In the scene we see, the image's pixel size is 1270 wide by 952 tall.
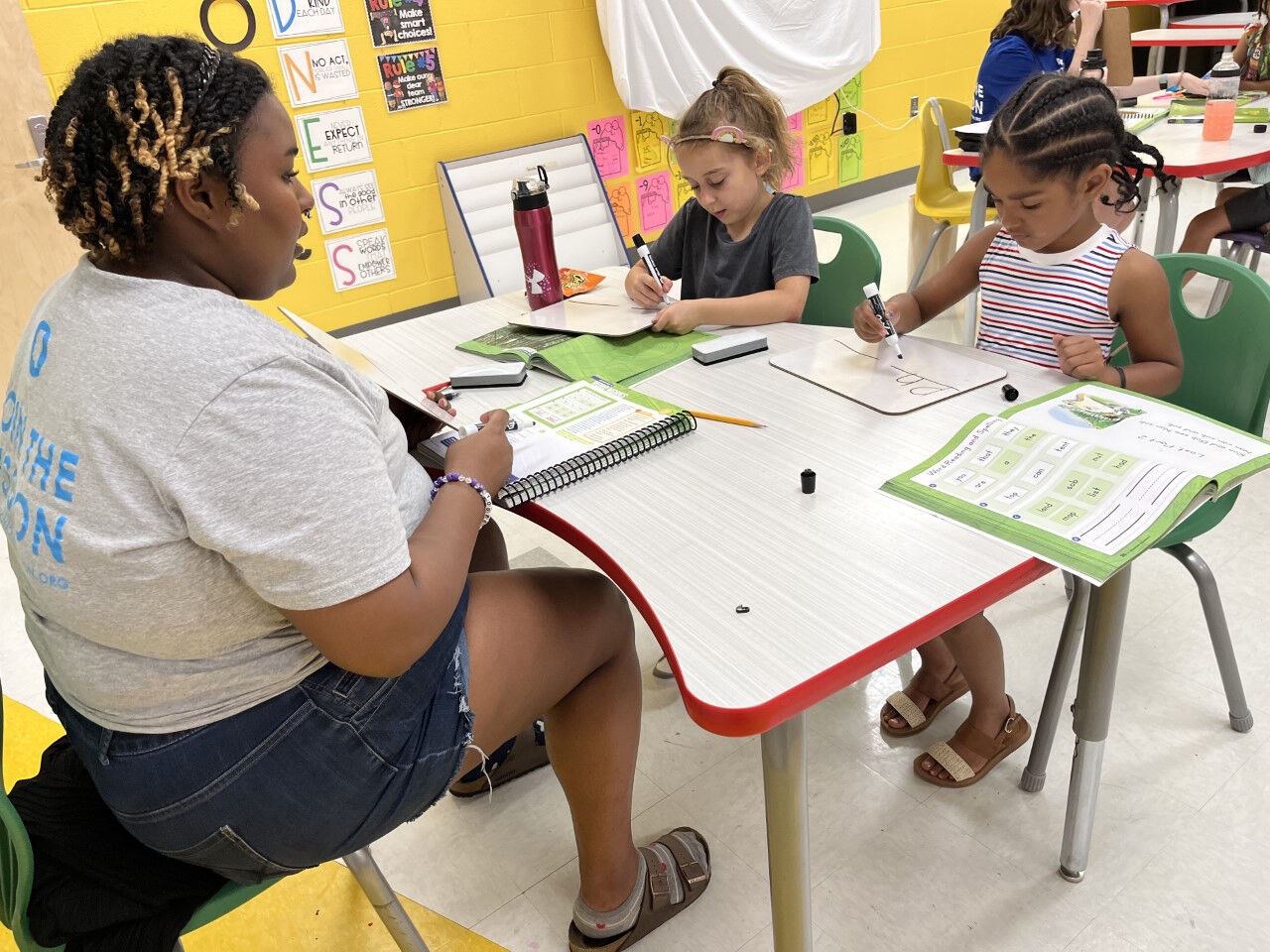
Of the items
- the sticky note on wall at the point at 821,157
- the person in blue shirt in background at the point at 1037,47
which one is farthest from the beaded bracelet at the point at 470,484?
Answer: the sticky note on wall at the point at 821,157

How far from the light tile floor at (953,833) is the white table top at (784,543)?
69 centimetres

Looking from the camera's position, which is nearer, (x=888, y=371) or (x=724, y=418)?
(x=724, y=418)

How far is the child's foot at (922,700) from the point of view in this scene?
66.0 inches

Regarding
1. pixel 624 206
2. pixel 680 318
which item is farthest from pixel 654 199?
pixel 680 318

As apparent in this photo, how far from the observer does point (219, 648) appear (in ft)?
2.78

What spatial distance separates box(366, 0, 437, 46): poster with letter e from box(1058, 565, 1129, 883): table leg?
10.4 feet

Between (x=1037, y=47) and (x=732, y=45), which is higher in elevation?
(x=732, y=45)

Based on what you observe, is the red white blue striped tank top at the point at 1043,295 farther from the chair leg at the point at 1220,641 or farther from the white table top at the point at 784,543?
the chair leg at the point at 1220,641

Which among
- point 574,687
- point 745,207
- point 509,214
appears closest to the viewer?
point 574,687

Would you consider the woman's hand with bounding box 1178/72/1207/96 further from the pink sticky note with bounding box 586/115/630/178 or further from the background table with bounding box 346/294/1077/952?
the background table with bounding box 346/294/1077/952

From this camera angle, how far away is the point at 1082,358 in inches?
49.5

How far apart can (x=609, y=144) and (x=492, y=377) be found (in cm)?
289

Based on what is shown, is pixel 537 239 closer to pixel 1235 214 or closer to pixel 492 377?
pixel 492 377

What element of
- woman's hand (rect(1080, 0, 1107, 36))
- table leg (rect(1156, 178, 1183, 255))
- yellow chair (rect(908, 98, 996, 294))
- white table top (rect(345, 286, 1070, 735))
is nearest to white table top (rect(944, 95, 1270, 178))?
table leg (rect(1156, 178, 1183, 255))
